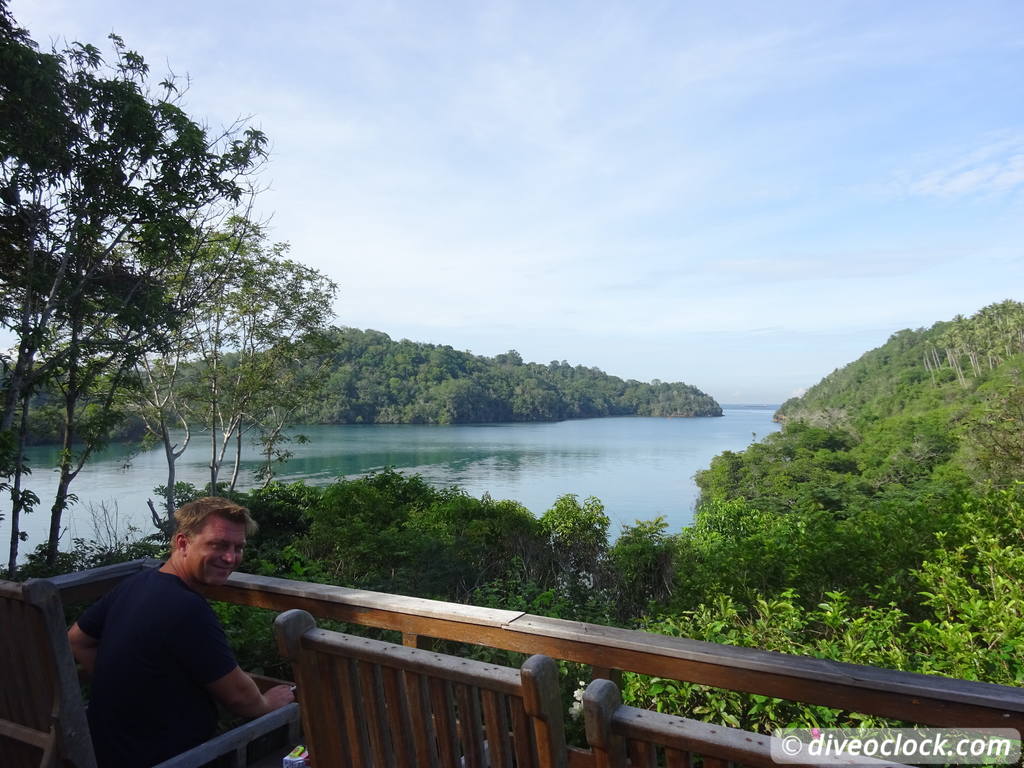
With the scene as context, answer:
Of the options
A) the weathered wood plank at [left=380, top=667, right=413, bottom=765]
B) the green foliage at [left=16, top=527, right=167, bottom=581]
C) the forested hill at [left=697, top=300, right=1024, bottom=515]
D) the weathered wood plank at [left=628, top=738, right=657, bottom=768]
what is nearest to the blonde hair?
the weathered wood plank at [left=380, top=667, right=413, bottom=765]

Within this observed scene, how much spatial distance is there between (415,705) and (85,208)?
7.10 metres

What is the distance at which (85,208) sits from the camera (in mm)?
6375

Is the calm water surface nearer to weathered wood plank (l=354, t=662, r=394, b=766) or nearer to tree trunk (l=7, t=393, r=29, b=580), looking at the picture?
tree trunk (l=7, t=393, r=29, b=580)

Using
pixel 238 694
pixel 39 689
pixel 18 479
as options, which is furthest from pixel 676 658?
pixel 18 479

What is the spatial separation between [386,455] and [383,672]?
32.9 m

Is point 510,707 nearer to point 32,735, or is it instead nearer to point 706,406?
point 32,735

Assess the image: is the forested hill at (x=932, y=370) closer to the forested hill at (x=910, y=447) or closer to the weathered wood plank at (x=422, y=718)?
the forested hill at (x=910, y=447)

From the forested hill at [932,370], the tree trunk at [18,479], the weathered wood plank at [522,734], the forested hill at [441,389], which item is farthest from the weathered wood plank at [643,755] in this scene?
the forested hill at [932,370]

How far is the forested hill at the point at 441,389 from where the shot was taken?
45750mm

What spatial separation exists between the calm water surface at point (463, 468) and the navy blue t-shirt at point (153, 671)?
10.3m

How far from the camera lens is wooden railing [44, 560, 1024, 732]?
3.81ft

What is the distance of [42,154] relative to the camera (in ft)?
18.9

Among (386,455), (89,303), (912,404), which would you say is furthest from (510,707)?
(912,404)

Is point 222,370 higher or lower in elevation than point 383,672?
higher
